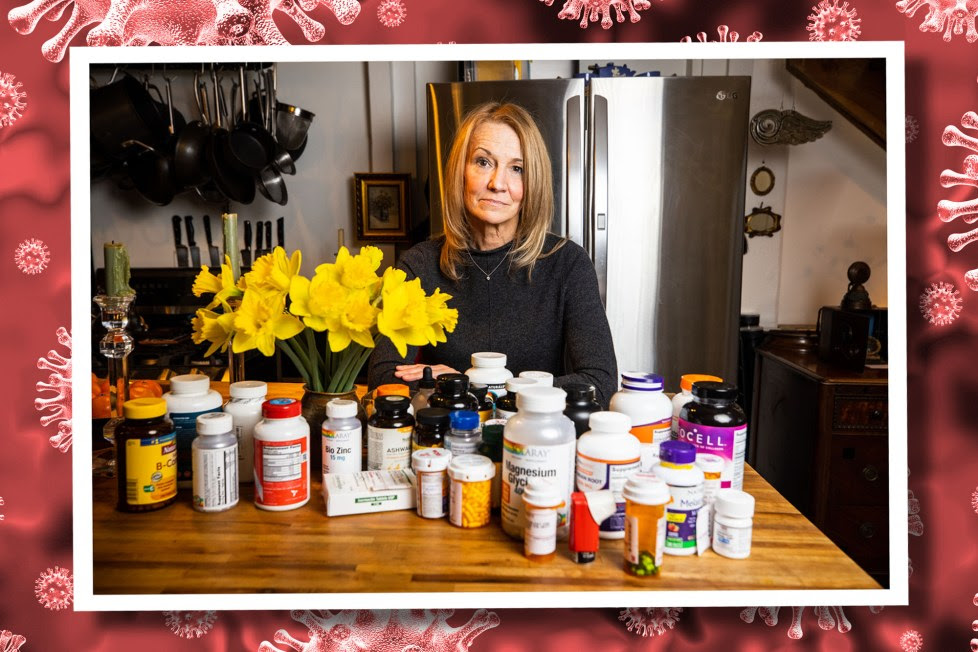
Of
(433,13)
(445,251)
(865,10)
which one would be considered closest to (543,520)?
(433,13)

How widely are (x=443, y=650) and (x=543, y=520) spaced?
22 cm

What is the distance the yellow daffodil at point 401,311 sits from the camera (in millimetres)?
898

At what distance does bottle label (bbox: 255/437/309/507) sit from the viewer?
857 millimetres

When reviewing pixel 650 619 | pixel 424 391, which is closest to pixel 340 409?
pixel 424 391

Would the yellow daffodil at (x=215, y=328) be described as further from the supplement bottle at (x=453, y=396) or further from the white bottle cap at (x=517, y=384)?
the white bottle cap at (x=517, y=384)

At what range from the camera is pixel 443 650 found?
0.81 meters

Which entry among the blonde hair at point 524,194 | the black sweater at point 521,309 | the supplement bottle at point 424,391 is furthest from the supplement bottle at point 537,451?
the blonde hair at point 524,194

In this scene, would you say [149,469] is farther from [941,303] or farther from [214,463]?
[941,303]

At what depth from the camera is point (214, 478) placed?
33.8 inches

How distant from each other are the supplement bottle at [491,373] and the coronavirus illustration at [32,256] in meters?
0.59

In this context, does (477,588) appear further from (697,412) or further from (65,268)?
(65,268)

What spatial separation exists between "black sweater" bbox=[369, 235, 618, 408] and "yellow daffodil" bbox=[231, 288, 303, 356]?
748mm

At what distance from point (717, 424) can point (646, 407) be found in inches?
3.6

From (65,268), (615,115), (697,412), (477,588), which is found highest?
(615,115)
